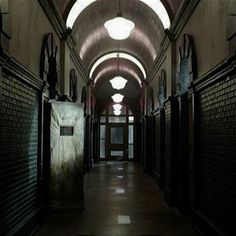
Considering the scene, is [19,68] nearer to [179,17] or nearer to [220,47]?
[220,47]

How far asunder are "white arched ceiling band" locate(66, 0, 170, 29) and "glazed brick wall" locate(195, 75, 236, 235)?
464 centimetres

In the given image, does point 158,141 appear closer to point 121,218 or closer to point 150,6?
point 150,6

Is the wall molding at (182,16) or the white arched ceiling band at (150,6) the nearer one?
the wall molding at (182,16)

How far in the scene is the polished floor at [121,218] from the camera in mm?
6651

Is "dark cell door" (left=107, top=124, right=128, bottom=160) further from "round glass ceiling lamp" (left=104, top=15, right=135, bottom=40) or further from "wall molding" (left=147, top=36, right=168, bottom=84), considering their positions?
"round glass ceiling lamp" (left=104, top=15, right=135, bottom=40)

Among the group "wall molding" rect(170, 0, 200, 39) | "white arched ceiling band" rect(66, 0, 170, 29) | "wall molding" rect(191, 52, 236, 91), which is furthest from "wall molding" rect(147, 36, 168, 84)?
"wall molding" rect(191, 52, 236, 91)

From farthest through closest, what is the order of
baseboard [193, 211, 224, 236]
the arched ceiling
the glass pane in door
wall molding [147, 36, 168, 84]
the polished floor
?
the glass pane in door → the arched ceiling → wall molding [147, 36, 168, 84] → the polished floor → baseboard [193, 211, 224, 236]

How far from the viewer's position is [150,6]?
11586 millimetres

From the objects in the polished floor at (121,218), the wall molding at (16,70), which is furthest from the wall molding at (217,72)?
the wall molding at (16,70)

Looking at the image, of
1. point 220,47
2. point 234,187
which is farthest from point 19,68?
point 234,187

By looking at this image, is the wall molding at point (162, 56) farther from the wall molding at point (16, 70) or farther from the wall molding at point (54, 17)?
the wall molding at point (16, 70)

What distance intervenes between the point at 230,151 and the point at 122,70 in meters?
19.6

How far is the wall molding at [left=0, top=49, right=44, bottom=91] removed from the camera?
4691 mm

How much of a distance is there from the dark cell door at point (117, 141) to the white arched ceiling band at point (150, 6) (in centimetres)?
1758
